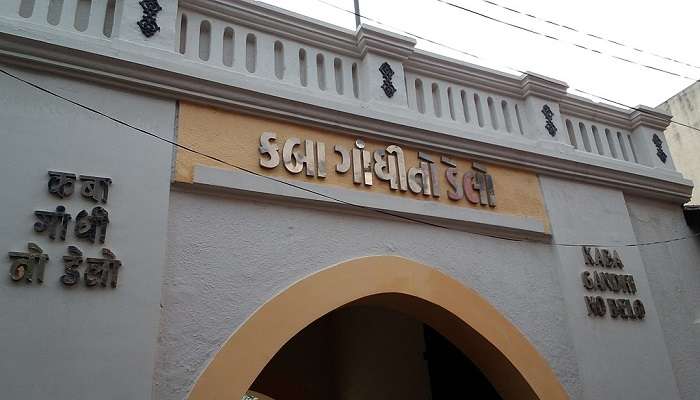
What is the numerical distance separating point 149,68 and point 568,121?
4275 millimetres

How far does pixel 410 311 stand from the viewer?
480cm

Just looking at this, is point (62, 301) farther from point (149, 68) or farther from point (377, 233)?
point (377, 233)

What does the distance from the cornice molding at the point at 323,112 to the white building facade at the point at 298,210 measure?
17mm

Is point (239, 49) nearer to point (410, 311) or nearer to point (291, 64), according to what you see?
point (291, 64)

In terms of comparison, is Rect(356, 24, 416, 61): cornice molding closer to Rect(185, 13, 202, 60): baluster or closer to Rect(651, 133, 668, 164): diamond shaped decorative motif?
Rect(185, 13, 202, 60): baluster

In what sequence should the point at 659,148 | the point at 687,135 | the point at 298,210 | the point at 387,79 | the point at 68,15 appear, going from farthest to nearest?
the point at 687,135, the point at 659,148, the point at 387,79, the point at 298,210, the point at 68,15

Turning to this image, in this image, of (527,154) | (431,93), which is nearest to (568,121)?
(527,154)

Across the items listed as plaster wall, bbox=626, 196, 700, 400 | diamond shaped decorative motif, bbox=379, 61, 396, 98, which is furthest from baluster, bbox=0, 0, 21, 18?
plaster wall, bbox=626, 196, 700, 400

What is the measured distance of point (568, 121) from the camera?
244 inches

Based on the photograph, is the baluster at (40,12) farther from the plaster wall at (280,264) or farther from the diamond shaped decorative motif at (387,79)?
the diamond shaped decorative motif at (387,79)

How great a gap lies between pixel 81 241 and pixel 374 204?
2.11m

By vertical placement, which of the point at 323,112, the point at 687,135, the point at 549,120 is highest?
the point at 687,135

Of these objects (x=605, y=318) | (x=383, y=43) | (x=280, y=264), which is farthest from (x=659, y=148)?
(x=280, y=264)

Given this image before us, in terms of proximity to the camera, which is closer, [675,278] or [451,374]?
[451,374]
